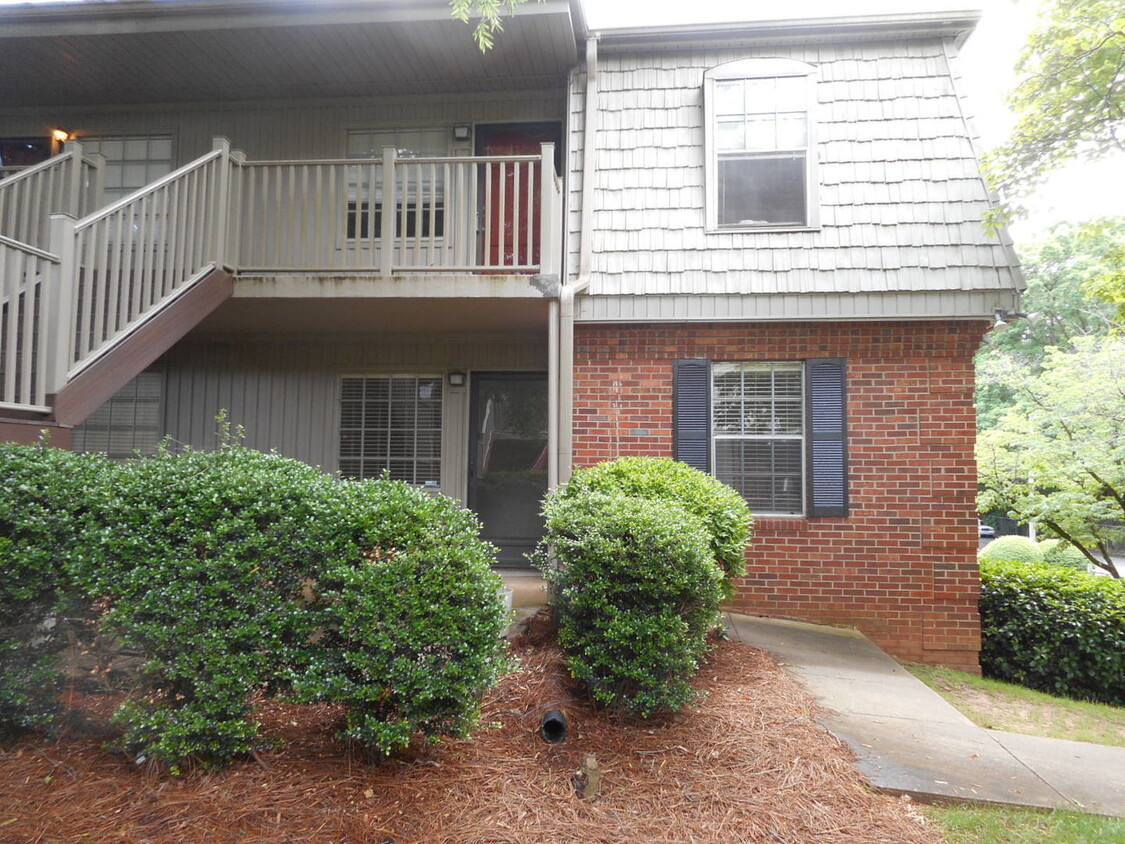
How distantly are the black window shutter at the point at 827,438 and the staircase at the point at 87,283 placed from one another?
555 centimetres

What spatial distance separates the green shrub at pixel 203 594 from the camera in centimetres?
283

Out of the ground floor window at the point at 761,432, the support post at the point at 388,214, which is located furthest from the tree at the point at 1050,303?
the support post at the point at 388,214

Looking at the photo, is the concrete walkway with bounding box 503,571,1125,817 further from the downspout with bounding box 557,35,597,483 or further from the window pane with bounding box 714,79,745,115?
the window pane with bounding box 714,79,745,115

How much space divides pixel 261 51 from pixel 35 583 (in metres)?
6.02

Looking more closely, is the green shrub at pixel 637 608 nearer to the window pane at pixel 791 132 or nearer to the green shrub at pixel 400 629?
the green shrub at pixel 400 629

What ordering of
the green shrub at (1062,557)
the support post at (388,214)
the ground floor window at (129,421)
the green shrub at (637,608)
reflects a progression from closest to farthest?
the green shrub at (637,608)
the support post at (388,214)
the ground floor window at (129,421)
the green shrub at (1062,557)

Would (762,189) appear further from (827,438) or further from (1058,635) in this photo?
(1058,635)

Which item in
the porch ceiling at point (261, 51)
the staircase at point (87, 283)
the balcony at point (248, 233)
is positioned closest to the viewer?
the staircase at point (87, 283)

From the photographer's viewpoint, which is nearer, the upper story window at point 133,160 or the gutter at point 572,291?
the gutter at point 572,291

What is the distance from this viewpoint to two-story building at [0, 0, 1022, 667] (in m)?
6.10

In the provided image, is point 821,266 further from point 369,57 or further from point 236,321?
point 236,321

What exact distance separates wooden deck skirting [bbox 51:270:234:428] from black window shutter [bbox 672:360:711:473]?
425cm

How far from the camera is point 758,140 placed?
6734 millimetres

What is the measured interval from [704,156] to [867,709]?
16.8 feet
